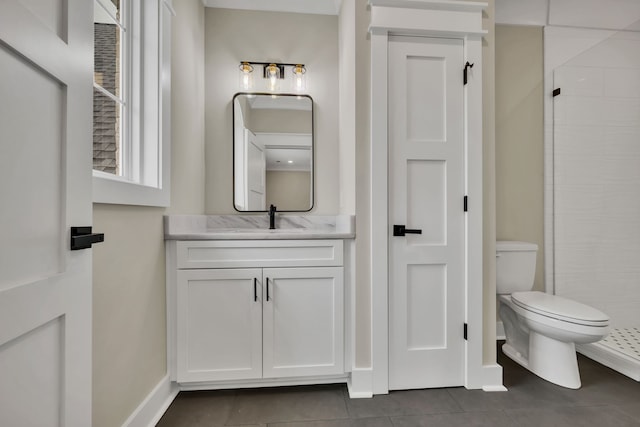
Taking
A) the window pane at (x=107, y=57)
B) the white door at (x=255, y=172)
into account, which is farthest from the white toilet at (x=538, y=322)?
the window pane at (x=107, y=57)

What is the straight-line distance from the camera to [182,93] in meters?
1.86

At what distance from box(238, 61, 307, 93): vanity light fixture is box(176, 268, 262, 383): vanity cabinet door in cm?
143

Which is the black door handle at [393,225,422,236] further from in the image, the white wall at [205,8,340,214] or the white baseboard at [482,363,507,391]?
the white baseboard at [482,363,507,391]

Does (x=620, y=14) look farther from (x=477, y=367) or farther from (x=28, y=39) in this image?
(x=28, y=39)

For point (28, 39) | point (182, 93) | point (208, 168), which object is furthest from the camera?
point (208, 168)

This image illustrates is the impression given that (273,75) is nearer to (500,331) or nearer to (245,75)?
(245,75)

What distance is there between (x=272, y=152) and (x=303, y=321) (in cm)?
127

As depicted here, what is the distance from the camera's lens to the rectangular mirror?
2.29m

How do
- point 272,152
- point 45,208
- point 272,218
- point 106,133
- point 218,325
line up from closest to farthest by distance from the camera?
1. point 45,208
2. point 106,133
3. point 218,325
4. point 272,218
5. point 272,152

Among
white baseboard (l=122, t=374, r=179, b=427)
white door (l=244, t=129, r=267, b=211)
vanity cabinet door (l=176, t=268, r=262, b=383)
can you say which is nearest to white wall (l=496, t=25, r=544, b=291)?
white door (l=244, t=129, r=267, b=211)

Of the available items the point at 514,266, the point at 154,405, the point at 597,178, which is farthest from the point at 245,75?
the point at 597,178

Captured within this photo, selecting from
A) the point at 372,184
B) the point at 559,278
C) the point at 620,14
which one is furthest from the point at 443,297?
the point at 620,14

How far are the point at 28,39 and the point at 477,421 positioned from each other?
2.12 metres

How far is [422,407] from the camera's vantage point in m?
1.59
